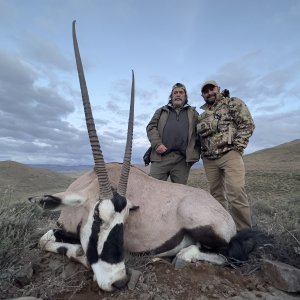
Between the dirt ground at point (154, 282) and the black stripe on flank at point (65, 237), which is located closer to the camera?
the dirt ground at point (154, 282)

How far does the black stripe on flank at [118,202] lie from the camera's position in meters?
3.79

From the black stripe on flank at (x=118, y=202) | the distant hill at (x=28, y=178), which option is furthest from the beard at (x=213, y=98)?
the distant hill at (x=28, y=178)

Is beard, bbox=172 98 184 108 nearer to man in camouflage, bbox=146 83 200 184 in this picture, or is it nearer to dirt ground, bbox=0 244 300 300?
man in camouflage, bbox=146 83 200 184

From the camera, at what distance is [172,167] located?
21.3 ft

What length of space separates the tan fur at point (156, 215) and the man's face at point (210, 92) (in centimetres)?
211

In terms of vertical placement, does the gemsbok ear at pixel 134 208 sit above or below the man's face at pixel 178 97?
below

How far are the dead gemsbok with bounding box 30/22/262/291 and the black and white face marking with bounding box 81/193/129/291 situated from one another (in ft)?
0.04

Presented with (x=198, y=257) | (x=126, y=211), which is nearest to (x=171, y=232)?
(x=198, y=257)

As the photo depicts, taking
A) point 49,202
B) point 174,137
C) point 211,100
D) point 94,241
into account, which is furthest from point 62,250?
point 211,100

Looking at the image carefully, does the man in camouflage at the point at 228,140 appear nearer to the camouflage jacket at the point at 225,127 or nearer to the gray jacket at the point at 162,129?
the camouflage jacket at the point at 225,127

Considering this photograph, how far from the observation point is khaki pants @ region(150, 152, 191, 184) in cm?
641

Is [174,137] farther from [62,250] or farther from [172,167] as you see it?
[62,250]

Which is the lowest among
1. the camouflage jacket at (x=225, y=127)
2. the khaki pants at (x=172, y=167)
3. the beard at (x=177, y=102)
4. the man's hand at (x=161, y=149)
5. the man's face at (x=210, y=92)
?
the khaki pants at (x=172, y=167)

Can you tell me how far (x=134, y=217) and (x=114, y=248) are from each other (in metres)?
1.08
